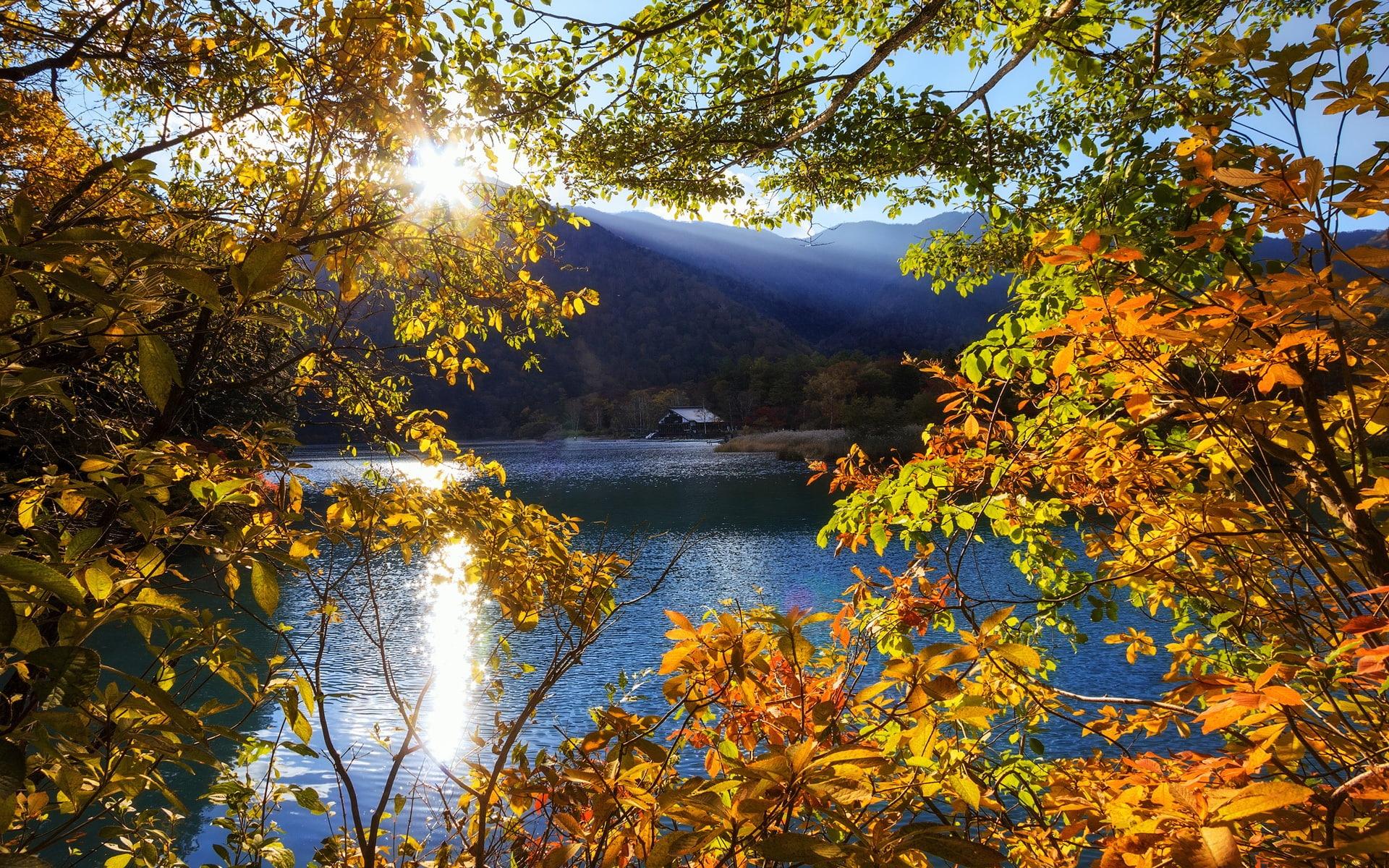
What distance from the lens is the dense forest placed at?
0.87 meters

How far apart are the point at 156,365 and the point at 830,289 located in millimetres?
105801

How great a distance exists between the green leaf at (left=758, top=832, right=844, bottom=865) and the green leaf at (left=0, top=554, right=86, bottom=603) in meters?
0.61

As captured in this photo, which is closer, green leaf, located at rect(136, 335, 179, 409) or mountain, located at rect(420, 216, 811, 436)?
green leaf, located at rect(136, 335, 179, 409)

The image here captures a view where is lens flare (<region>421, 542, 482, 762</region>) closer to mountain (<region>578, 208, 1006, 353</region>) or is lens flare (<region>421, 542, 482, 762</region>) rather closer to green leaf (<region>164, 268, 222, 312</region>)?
green leaf (<region>164, 268, 222, 312</region>)

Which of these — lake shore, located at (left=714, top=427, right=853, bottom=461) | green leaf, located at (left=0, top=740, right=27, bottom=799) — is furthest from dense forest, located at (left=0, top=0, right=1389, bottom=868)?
lake shore, located at (left=714, top=427, right=853, bottom=461)

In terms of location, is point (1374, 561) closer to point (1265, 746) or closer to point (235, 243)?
point (1265, 746)

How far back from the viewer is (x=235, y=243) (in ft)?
5.98

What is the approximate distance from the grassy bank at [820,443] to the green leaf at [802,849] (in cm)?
2000

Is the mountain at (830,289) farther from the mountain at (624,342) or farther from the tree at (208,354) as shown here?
the tree at (208,354)

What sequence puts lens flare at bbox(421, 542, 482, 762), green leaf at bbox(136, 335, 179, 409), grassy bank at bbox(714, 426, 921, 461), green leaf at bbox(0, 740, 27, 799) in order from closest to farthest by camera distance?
1. green leaf at bbox(0, 740, 27, 799)
2. green leaf at bbox(136, 335, 179, 409)
3. lens flare at bbox(421, 542, 482, 762)
4. grassy bank at bbox(714, 426, 921, 461)

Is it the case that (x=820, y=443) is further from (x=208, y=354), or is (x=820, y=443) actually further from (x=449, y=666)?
(x=208, y=354)

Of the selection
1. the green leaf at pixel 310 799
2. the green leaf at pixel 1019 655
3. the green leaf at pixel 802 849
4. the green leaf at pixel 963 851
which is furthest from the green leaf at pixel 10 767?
the green leaf at pixel 310 799

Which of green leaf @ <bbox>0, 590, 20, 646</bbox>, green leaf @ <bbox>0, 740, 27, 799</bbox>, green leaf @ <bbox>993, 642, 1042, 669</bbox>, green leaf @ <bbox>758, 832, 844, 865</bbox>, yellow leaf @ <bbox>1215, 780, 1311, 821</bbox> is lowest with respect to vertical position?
yellow leaf @ <bbox>1215, 780, 1311, 821</bbox>

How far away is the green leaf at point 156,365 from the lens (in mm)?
636
